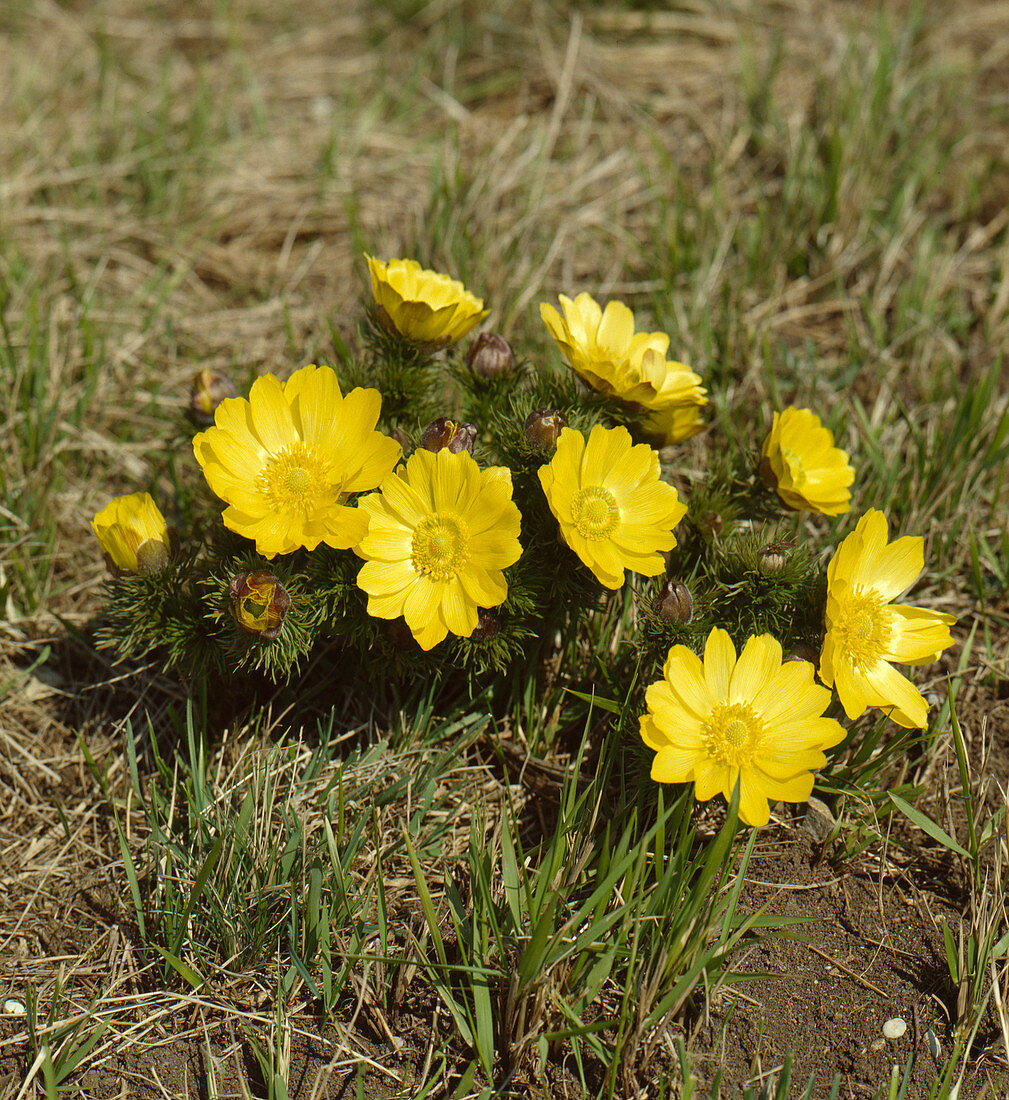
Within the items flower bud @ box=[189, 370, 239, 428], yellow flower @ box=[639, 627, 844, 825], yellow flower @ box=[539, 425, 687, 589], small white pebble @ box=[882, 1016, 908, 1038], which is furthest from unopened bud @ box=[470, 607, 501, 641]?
small white pebble @ box=[882, 1016, 908, 1038]

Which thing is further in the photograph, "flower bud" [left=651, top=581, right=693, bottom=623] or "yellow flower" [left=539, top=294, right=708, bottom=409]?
"yellow flower" [left=539, top=294, right=708, bottom=409]

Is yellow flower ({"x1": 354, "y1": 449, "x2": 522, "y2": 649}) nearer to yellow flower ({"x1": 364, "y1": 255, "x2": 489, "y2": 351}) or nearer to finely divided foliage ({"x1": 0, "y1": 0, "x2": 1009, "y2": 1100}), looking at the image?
finely divided foliage ({"x1": 0, "y1": 0, "x2": 1009, "y2": 1100})

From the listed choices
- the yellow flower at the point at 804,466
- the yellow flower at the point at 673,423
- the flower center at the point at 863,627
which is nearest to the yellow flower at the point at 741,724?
the flower center at the point at 863,627

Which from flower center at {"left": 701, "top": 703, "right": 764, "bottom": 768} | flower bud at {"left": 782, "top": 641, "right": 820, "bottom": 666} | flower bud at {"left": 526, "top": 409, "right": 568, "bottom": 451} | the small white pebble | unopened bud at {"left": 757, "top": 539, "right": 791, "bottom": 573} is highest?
flower bud at {"left": 526, "top": 409, "right": 568, "bottom": 451}

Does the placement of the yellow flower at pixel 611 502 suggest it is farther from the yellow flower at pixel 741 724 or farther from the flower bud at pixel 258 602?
the flower bud at pixel 258 602

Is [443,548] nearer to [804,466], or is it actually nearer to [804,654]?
[804,654]

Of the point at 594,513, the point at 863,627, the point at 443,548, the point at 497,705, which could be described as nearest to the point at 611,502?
the point at 594,513

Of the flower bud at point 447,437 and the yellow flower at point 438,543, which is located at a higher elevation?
the flower bud at point 447,437
